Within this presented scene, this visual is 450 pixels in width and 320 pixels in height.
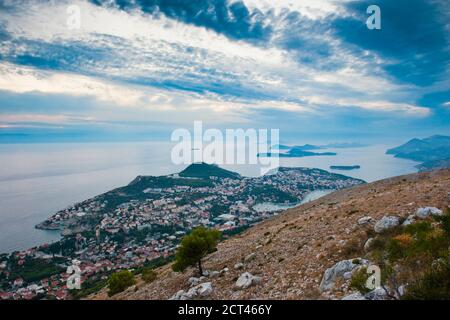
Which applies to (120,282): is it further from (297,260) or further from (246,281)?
(297,260)

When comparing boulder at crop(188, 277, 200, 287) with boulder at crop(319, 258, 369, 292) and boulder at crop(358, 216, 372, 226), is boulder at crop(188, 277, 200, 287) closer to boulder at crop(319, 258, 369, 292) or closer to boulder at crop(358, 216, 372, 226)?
boulder at crop(319, 258, 369, 292)

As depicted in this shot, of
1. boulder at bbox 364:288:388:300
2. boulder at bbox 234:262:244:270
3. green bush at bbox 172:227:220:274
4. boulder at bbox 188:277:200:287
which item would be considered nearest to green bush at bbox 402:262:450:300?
boulder at bbox 364:288:388:300

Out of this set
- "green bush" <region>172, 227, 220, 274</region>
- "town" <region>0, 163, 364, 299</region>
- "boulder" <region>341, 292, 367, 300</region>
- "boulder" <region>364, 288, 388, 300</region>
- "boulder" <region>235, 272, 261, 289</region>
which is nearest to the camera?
"boulder" <region>364, 288, 388, 300</region>

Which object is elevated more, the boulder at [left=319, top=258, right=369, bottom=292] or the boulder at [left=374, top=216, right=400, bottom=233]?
the boulder at [left=374, top=216, right=400, bottom=233]

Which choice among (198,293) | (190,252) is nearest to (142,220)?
(190,252)

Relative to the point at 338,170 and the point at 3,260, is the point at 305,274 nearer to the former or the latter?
the point at 3,260

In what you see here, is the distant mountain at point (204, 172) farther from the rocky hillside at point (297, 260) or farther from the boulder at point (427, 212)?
the boulder at point (427, 212)

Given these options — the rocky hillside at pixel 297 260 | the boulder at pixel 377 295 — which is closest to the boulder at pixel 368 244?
the rocky hillside at pixel 297 260
